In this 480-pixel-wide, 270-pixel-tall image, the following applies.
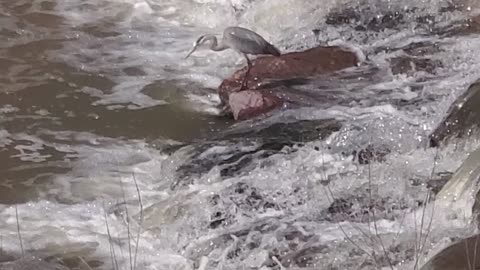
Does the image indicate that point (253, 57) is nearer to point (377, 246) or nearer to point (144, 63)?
point (144, 63)

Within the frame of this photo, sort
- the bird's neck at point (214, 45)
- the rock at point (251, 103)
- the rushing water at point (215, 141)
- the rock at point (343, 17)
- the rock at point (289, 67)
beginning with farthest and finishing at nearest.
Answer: the rock at point (343, 17) → the rock at point (289, 67) → the bird's neck at point (214, 45) → the rock at point (251, 103) → the rushing water at point (215, 141)

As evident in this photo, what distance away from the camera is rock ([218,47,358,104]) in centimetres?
602

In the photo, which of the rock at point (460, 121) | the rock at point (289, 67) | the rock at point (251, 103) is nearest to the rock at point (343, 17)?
the rock at point (289, 67)

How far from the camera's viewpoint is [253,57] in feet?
20.9

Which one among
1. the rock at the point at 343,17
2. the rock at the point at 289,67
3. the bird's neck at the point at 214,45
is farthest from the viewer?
the rock at the point at 343,17

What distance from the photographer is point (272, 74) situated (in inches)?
241

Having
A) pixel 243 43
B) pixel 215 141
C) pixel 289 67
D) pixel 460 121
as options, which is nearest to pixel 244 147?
pixel 215 141

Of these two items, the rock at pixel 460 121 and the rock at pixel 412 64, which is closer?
the rock at pixel 460 121

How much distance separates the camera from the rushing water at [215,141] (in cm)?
424

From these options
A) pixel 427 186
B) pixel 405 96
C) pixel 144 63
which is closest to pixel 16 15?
pixel 144 63

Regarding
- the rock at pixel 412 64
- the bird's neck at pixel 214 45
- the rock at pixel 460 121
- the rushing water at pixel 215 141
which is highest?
the bird's neck at pixel 214 45

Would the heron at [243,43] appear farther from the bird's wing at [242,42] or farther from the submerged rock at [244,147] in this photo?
the submerged rock at [244,147]

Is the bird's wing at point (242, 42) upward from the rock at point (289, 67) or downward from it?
upward

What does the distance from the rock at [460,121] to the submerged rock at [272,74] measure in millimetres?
1024
